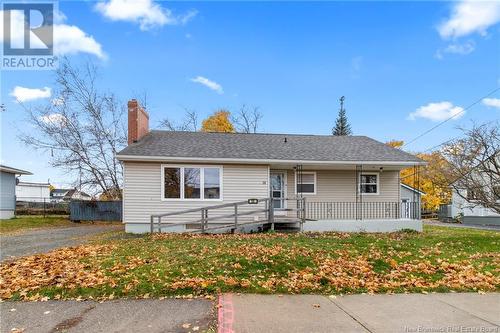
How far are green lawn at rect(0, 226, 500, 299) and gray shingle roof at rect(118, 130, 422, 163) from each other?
6.31 meters

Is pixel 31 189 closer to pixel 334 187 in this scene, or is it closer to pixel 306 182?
pixel 306 182

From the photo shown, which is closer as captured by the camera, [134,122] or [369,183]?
[134,122]

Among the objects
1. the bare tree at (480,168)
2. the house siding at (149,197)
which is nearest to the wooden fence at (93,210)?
the house siding at (149,197)

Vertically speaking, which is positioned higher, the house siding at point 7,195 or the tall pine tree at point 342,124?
the tall pine tree at point 342,124

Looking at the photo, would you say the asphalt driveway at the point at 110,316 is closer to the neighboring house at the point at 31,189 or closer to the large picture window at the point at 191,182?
the large picture window at the point at 191,182

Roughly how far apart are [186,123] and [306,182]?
2305cm

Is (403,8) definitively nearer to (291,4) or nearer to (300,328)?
(291,4)

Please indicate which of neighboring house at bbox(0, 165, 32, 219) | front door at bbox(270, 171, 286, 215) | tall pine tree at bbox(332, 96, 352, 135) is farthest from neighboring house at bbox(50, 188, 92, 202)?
tall pine tree at bbox(332, 96, 352, 135)

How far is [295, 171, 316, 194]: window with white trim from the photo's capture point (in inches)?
730

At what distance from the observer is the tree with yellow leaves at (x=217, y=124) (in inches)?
1569

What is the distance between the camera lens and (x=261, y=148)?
719 inches

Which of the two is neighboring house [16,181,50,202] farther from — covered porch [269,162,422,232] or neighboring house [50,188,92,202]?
covered porch [269,162,422,232]

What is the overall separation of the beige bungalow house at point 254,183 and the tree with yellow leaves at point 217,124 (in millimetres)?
20124

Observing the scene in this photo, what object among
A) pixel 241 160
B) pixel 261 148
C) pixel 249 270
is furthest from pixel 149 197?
pixel 249 270
